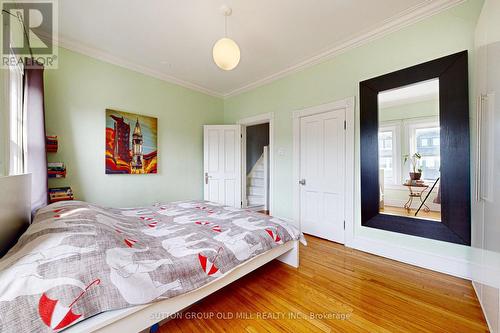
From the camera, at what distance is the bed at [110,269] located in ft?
2.63

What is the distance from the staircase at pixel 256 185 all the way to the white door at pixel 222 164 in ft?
3.32

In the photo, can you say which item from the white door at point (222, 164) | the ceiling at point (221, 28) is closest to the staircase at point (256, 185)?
the white door at point (222, 164)

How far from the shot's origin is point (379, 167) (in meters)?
2.43

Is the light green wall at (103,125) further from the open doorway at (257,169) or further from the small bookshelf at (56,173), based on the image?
the open doorway at (257,169)

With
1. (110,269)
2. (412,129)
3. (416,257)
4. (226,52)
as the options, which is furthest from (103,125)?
(416,257)

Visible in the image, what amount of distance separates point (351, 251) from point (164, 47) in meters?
3.70

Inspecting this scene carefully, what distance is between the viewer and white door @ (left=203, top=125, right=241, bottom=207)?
4.04m

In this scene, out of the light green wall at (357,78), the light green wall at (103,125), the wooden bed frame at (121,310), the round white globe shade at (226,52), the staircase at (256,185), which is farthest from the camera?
the staircase at (256,185)

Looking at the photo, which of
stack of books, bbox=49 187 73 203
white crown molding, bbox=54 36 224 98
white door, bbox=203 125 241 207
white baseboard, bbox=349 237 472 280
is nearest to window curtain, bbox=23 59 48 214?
stack of books, bbox=49 187 73 203

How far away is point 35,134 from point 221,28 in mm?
2324

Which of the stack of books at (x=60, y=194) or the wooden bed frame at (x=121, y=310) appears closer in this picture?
the wooden bed frame at (x=121, y=310)

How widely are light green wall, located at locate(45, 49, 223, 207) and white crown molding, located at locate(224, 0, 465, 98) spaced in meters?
2.09

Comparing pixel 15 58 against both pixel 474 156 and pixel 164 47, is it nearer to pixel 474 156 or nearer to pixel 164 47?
pixel 164 47

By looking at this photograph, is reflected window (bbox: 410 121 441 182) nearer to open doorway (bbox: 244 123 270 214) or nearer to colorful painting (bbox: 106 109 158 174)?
open doorway (bbox: 244 123 270 214)
